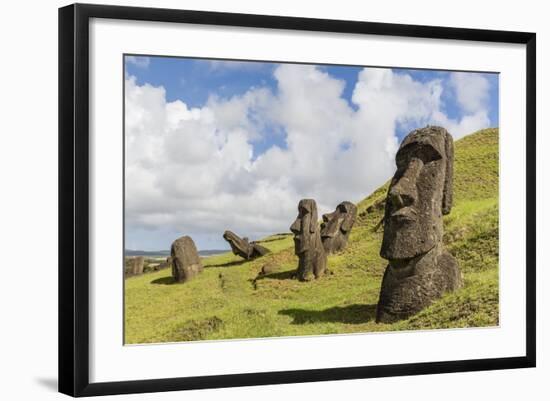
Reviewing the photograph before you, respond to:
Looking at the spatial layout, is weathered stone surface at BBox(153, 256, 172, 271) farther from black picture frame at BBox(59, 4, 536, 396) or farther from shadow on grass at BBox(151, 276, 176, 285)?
black picture frame at BBox(59, 4, 536, 396)

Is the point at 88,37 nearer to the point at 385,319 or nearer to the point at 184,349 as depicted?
the point at 184,349

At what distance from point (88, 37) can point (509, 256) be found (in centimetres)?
668

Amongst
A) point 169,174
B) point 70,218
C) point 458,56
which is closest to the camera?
point 70,218

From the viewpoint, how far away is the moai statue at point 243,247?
13141 millimetres

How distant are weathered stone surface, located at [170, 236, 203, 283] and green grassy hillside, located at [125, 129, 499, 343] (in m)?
0.12

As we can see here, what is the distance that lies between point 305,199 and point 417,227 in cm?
169

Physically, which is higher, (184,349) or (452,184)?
(452,184)

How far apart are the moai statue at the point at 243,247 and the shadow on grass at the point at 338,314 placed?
0.94 meters

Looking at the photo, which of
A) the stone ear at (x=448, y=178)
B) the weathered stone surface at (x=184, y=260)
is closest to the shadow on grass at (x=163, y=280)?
the weathered stone surface at (x=184, y=260)

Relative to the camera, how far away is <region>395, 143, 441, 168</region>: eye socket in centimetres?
1396

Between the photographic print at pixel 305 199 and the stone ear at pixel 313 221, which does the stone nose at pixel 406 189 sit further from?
the stone ear at pixel 313 221

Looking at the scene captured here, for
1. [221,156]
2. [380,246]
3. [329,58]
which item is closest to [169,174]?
[221,156]

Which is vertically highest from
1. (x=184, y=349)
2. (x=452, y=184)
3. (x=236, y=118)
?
(x=236, y=118)

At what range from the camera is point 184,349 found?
12.1 m
